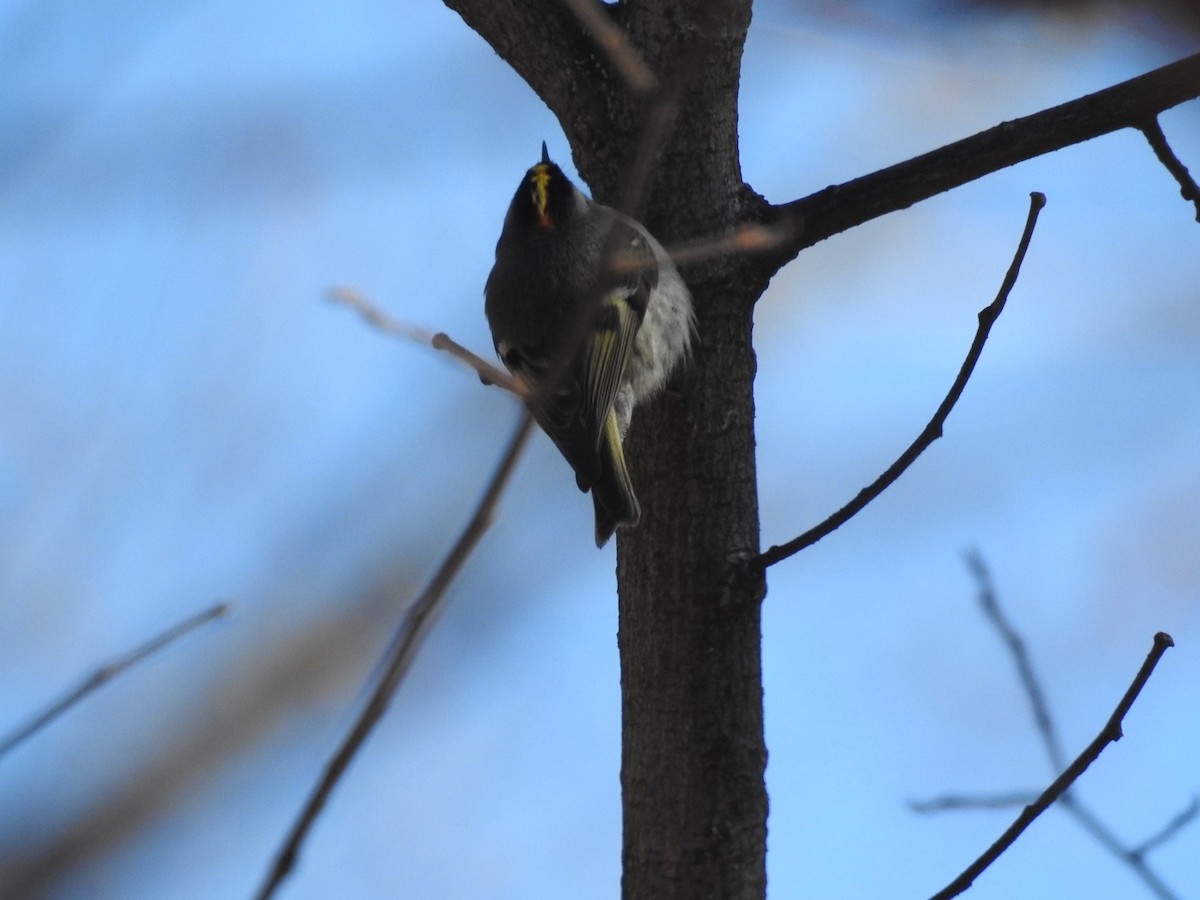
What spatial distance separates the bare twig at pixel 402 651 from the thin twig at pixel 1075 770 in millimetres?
1322

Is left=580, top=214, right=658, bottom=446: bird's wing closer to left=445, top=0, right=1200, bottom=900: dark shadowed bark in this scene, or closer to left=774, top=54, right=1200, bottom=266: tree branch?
left=445, top=0, right=1200, bottom=900: dark shadowed bark

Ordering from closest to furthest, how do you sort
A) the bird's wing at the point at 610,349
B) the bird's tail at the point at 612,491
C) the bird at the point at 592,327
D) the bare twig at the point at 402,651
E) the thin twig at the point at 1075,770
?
the bare twig at the point at 402,651, the thin twig at the point at 1075,770, the bird's tail at the point at 612,491, the bird at the point at 592,327, the bird's wing at the point at 610,349

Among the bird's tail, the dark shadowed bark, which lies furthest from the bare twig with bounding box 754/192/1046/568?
the bird's tail

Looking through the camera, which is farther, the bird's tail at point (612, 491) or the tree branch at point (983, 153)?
the bird's tail at point (612, 491)

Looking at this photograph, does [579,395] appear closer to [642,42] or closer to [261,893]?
[642,42]

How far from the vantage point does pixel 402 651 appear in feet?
3.38

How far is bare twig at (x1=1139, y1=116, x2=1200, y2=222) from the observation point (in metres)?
2.46

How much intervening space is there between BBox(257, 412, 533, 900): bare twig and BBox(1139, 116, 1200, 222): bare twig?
1.84m

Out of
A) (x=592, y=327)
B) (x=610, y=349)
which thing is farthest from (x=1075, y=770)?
(x=610, y=349)

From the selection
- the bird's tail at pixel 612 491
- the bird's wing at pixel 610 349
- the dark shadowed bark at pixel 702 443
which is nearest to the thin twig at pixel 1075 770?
the dark shadowed bark at pixel 702 443

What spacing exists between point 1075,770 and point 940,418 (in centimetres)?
63

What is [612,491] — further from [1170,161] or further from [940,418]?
[1170,161]

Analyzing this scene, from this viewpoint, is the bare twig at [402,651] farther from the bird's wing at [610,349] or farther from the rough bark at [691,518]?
the bird's wing at [610,349]

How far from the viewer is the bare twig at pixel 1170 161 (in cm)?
246
